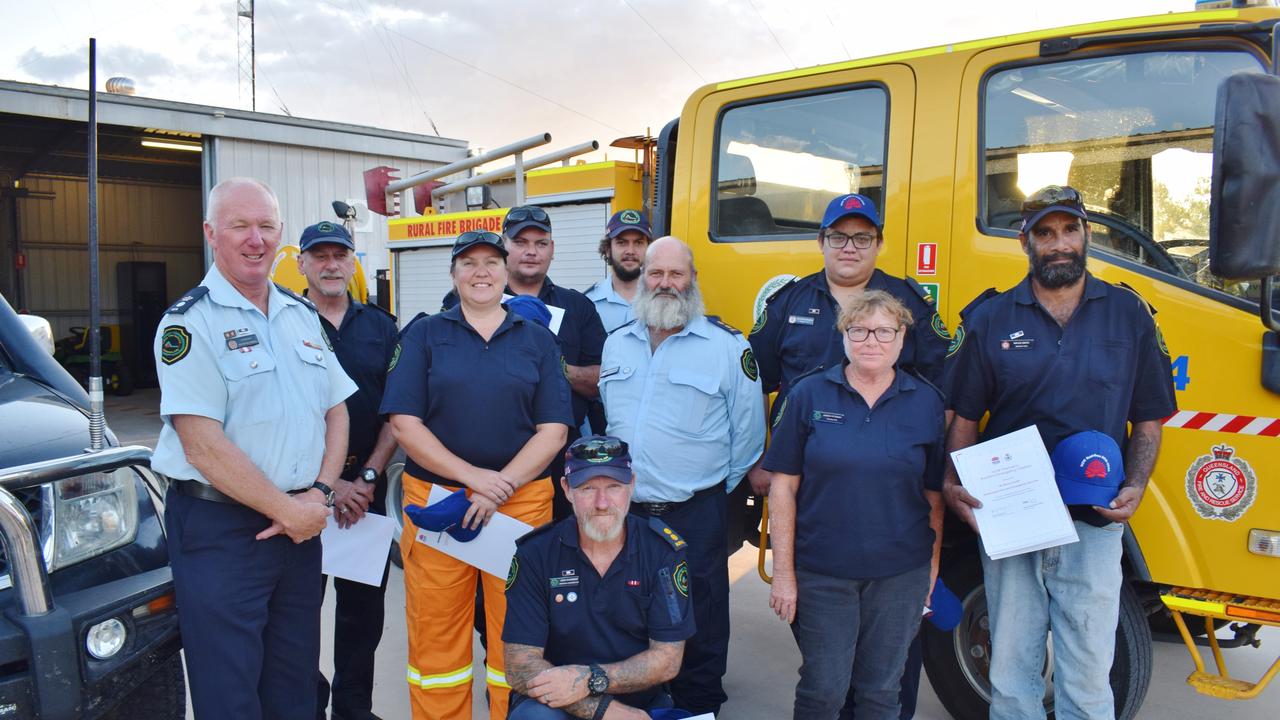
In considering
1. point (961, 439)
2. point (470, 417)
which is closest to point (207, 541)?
point (470, 417)

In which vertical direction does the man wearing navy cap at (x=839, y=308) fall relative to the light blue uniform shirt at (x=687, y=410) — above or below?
above

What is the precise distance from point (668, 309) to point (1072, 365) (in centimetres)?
129

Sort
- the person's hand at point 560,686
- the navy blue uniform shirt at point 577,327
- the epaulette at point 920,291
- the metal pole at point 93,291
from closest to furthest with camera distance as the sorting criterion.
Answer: the person's hand at point 560,686, the metal pole at point 93,291, the epaulette at point 920,291, the navy blue uniform shirt at point 577,327

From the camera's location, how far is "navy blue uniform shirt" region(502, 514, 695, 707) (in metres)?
2.41

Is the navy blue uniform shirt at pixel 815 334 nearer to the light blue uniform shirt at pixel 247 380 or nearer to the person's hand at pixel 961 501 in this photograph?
the person's hand at pixel 961 501

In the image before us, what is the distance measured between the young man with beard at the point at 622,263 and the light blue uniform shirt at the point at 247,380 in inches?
62.0

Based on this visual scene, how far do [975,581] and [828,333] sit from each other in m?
1.00

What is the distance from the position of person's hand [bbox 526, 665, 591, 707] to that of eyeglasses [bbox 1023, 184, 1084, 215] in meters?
1.86

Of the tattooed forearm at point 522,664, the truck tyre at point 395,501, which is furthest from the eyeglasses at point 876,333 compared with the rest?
the truck tyre at point 395,501

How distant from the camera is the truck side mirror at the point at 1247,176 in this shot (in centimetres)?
207

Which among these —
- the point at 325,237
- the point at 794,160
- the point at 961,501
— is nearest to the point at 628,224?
the point at 794,160

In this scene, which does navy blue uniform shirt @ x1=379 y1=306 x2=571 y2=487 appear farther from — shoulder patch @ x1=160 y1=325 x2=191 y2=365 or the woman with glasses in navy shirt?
the woman with glasses in navy shirt

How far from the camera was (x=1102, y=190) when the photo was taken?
273 cm

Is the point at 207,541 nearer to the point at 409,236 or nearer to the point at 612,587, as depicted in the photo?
the point at 612,587
